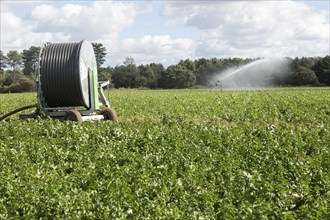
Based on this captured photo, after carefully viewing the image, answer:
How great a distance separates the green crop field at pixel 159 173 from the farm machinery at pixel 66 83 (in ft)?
5.80

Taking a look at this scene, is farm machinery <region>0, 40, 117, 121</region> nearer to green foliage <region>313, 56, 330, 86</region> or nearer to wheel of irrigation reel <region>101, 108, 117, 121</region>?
wheel of irrigation reel <region>101, 108, 117, 121</region>

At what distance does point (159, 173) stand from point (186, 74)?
8511 cm

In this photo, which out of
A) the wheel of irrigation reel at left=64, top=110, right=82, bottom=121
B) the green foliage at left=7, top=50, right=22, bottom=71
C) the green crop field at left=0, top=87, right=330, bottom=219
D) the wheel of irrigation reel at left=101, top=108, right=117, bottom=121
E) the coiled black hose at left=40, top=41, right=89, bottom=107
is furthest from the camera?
the green foliage at left=7, top=50, right=22, bottom=71

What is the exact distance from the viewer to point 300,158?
10867 mm

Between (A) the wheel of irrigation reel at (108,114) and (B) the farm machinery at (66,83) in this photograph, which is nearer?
(B) the farm machinery at (66,83)

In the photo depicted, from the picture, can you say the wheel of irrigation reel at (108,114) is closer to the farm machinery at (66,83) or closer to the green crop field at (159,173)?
the farm machinery at (66,83)

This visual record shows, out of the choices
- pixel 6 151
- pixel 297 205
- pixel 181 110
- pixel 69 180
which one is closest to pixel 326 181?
pixel 297 205

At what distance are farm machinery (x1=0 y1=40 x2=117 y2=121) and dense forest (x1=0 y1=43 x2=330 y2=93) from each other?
5295 cm

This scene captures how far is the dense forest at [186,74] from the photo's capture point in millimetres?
78062

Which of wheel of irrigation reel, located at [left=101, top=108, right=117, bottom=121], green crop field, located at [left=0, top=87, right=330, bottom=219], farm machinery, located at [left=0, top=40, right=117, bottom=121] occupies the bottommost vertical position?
green crop field, located at [left=0, top=87, right=330, bottom=219]

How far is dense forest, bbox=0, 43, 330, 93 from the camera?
78062 millimetres

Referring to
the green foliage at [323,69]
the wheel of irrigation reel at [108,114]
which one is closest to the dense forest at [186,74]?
the green foliage at [323,69]

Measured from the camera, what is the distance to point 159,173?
27.7 ft

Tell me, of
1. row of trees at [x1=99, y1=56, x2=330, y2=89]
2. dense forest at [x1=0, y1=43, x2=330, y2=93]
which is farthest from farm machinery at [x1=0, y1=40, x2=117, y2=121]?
row of trees at [x1=99, y1=56, x2=330, y2=89]
